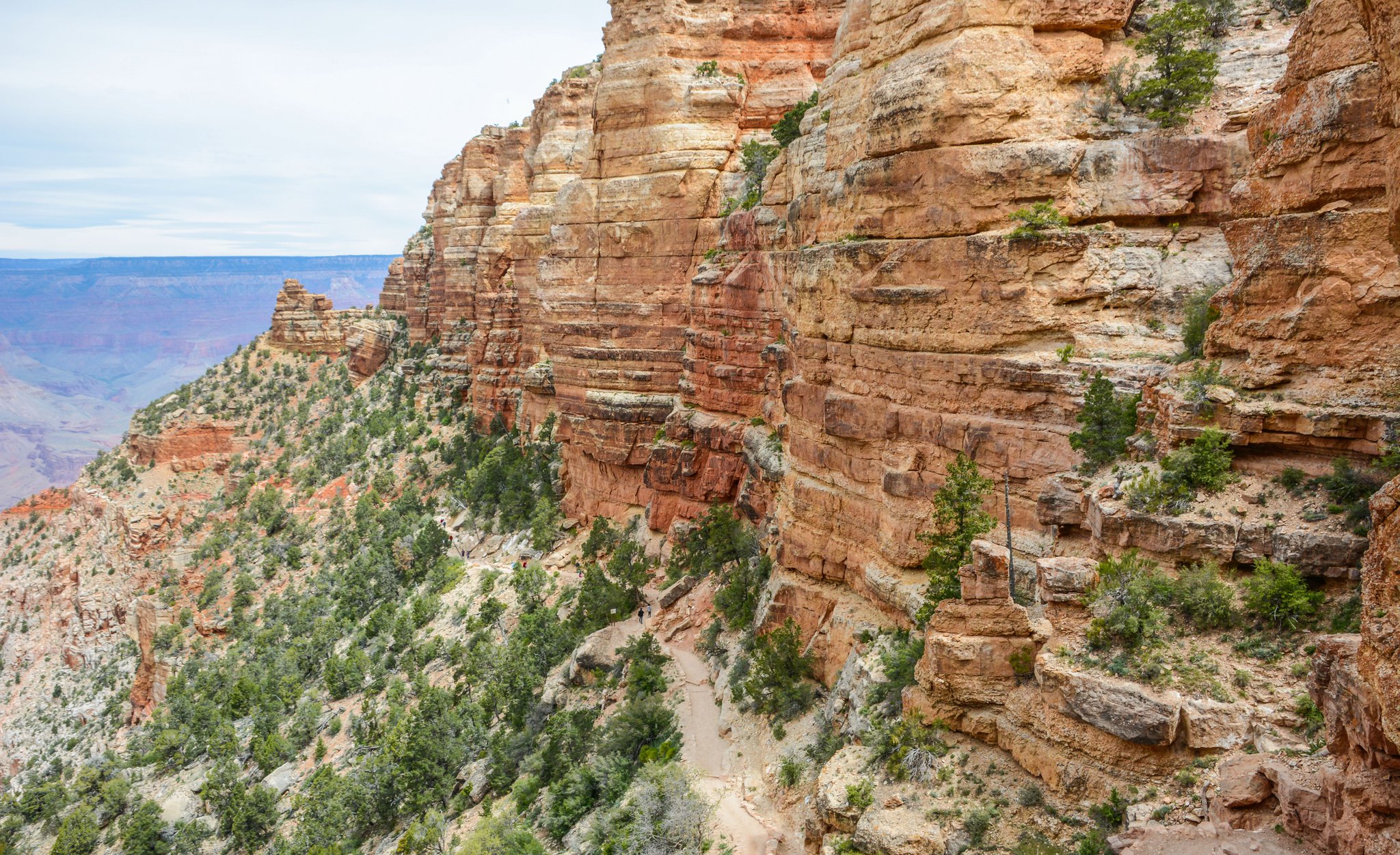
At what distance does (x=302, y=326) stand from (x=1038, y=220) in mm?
86463

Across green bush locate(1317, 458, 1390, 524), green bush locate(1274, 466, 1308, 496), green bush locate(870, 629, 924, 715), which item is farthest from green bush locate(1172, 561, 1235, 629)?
green bush locate(870, 629, 924, 715)

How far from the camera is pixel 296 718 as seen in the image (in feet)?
148

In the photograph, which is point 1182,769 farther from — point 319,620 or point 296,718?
point 319,620

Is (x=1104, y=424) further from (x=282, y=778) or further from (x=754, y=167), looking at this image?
(x=282, y=778)

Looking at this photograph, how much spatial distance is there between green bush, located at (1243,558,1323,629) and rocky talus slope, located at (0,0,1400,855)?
0.24 feet

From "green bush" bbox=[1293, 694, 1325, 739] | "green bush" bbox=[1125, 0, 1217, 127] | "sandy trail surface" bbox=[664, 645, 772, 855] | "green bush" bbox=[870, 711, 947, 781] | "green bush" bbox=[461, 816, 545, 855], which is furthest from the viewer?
"green bush" bbox=[461, 816, 545, 855]

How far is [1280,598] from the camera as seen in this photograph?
1543 cm

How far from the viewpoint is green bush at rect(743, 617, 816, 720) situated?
27250mm

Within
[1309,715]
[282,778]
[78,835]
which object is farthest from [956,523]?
[78,835]

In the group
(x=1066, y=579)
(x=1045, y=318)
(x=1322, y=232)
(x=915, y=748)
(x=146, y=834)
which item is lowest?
(x=146, y=834)

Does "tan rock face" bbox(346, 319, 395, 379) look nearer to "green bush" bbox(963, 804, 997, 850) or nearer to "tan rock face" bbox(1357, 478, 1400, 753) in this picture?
"green bush" bbox(963, 804, 997, 850)

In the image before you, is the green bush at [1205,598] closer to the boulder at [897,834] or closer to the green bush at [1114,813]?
the green bush at [1114,813]

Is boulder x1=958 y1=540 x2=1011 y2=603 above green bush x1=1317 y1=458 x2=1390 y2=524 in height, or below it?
below

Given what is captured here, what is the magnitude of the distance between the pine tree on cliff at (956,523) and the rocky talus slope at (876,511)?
5.0 inches
